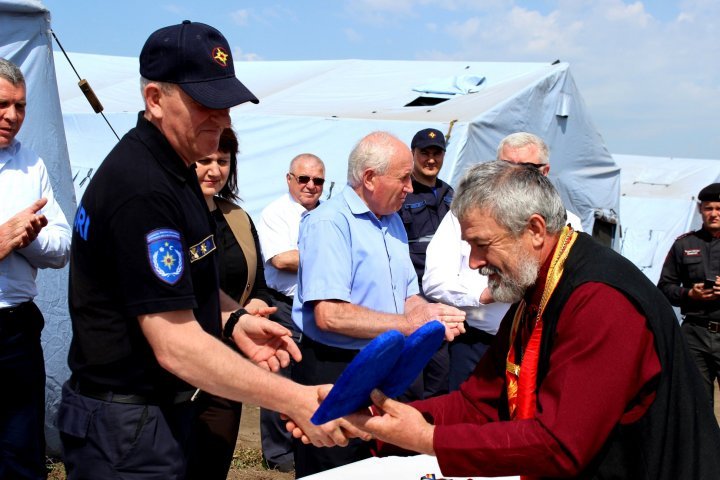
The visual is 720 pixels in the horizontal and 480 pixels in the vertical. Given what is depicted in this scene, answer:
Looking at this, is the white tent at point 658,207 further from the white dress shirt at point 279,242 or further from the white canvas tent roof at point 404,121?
the white dress shirt at point 279,242

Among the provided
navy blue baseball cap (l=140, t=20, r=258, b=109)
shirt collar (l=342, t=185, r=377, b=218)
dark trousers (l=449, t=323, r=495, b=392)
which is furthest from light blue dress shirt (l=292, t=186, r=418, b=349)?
navy blue baseball cap (l=140, t=20, r=258, b=109)

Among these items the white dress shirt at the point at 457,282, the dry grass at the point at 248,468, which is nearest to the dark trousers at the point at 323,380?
the white dress shirt at the point at 457,282

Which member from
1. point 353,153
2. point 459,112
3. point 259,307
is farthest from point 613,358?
point 459,112

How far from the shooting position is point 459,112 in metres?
8.38

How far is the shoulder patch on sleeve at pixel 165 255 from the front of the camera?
2.07 metres

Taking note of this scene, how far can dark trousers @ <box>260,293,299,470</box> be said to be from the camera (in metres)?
5.45

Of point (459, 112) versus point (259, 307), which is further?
point (459, 112)

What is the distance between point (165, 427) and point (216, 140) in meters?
0.84

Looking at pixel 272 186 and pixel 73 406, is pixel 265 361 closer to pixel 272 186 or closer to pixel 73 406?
pixel 73 406

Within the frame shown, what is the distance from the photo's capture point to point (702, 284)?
21.2ft

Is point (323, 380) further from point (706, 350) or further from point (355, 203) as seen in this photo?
point (706, 350)

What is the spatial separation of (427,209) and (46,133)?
2444 mm

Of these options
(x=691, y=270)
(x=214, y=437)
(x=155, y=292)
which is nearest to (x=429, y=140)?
(x=691, y=270)

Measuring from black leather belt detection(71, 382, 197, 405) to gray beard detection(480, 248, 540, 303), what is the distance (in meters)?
0.99
